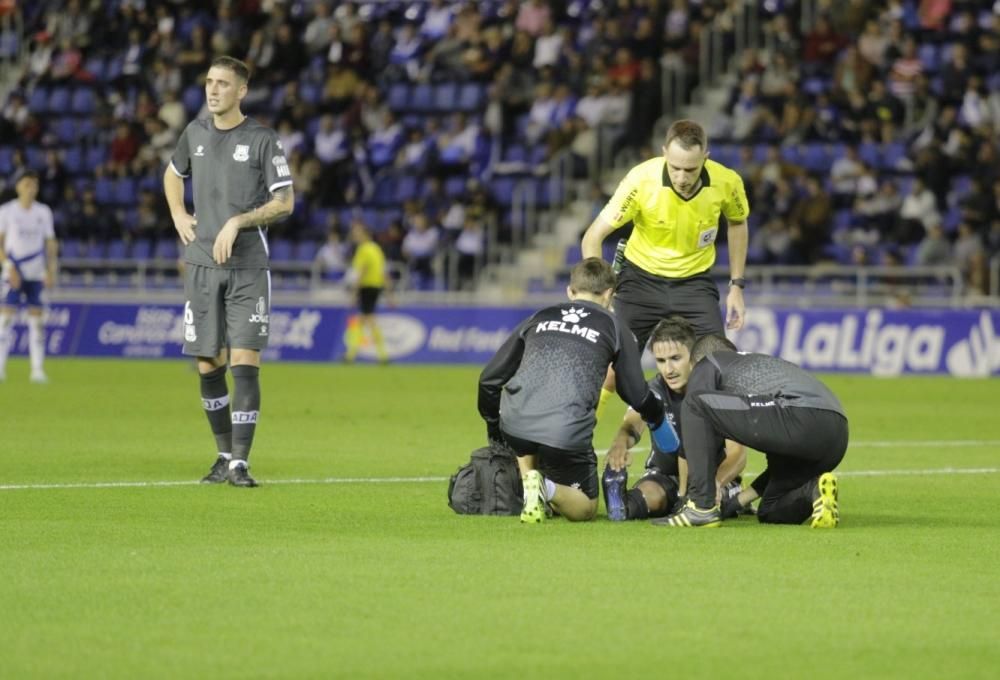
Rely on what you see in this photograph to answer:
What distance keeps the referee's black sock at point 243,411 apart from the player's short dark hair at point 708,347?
9.91 feet

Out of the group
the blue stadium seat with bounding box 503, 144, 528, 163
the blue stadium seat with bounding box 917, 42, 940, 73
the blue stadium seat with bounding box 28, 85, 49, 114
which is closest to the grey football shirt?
the blue stadium seat with bounding box 917, 42, 940, 73

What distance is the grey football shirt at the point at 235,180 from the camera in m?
12.0

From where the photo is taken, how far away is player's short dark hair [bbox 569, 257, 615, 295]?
10.3 m

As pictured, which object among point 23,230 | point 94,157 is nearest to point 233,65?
point 23,230

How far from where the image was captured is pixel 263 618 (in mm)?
6773

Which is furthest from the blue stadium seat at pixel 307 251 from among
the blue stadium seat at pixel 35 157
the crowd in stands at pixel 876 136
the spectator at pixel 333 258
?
the crowd in stands at pixel 876 136

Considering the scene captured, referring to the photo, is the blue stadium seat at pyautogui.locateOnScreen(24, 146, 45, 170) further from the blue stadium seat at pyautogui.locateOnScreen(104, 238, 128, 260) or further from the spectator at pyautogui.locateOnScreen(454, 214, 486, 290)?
the spectator at pyautogui.locateOnScreen(454, 214, 486, 290)

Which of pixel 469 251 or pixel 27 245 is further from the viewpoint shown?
pixel 469 251

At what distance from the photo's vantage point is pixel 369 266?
98.8 ft

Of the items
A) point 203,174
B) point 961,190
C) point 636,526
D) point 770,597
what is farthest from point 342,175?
point 770,597

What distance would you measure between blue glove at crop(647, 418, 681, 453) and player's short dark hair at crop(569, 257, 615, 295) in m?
0.79

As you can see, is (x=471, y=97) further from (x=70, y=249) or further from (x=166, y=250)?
(x=70, y=249)

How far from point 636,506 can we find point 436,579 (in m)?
2.72

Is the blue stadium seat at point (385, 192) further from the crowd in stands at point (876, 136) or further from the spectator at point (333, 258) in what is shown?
the crowd in stands at point (876, 136)
